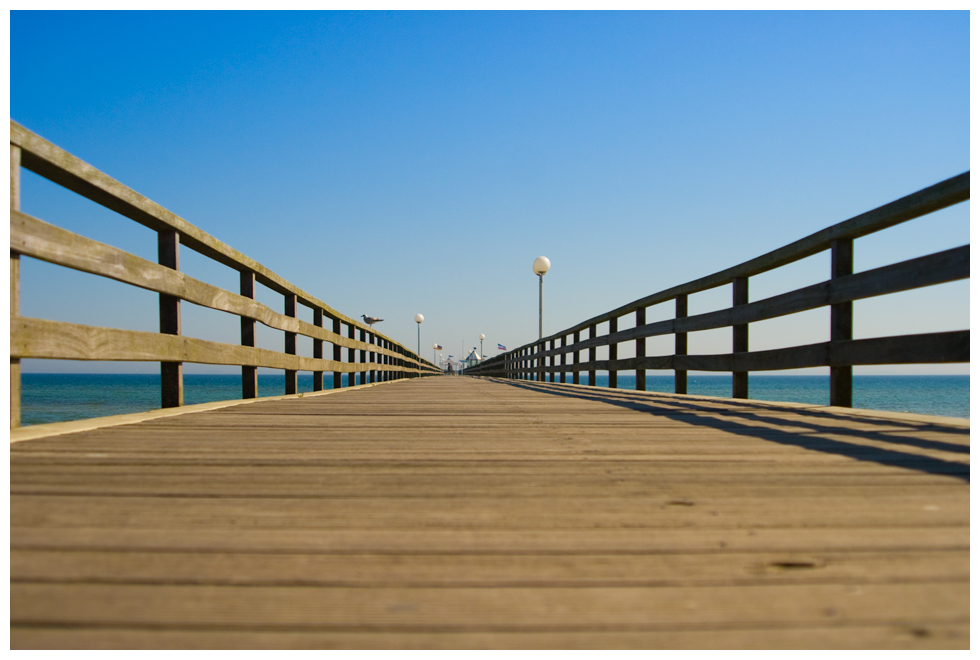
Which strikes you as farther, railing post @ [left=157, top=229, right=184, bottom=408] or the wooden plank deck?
railing post @ [left=157, top=229, right=184, bottom=408]

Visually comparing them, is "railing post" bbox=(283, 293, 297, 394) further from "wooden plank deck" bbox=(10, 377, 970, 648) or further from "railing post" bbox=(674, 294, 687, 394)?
"railing post" bbox=(674, 294, 687, 394)

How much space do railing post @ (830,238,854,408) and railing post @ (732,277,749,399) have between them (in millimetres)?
853

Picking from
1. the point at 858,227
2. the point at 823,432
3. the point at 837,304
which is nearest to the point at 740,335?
the point at 837,304

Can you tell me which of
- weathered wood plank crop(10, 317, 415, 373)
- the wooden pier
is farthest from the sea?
the wooden pier

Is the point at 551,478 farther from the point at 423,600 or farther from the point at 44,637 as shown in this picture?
the point at 44,637

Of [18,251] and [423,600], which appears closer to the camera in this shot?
[423,600]

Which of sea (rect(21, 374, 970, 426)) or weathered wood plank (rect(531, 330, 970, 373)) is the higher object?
weathered wood plank (rect(531, 330, 970, 373))

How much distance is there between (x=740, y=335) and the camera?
4.28m

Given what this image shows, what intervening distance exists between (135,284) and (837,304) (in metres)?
3.71

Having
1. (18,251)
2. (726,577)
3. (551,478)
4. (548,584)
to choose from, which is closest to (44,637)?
(548,584)

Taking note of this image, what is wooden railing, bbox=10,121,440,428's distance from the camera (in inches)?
83.0

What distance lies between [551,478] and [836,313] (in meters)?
2.52

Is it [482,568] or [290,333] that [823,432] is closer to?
[482,568]

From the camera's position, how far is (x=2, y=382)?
2020mm
